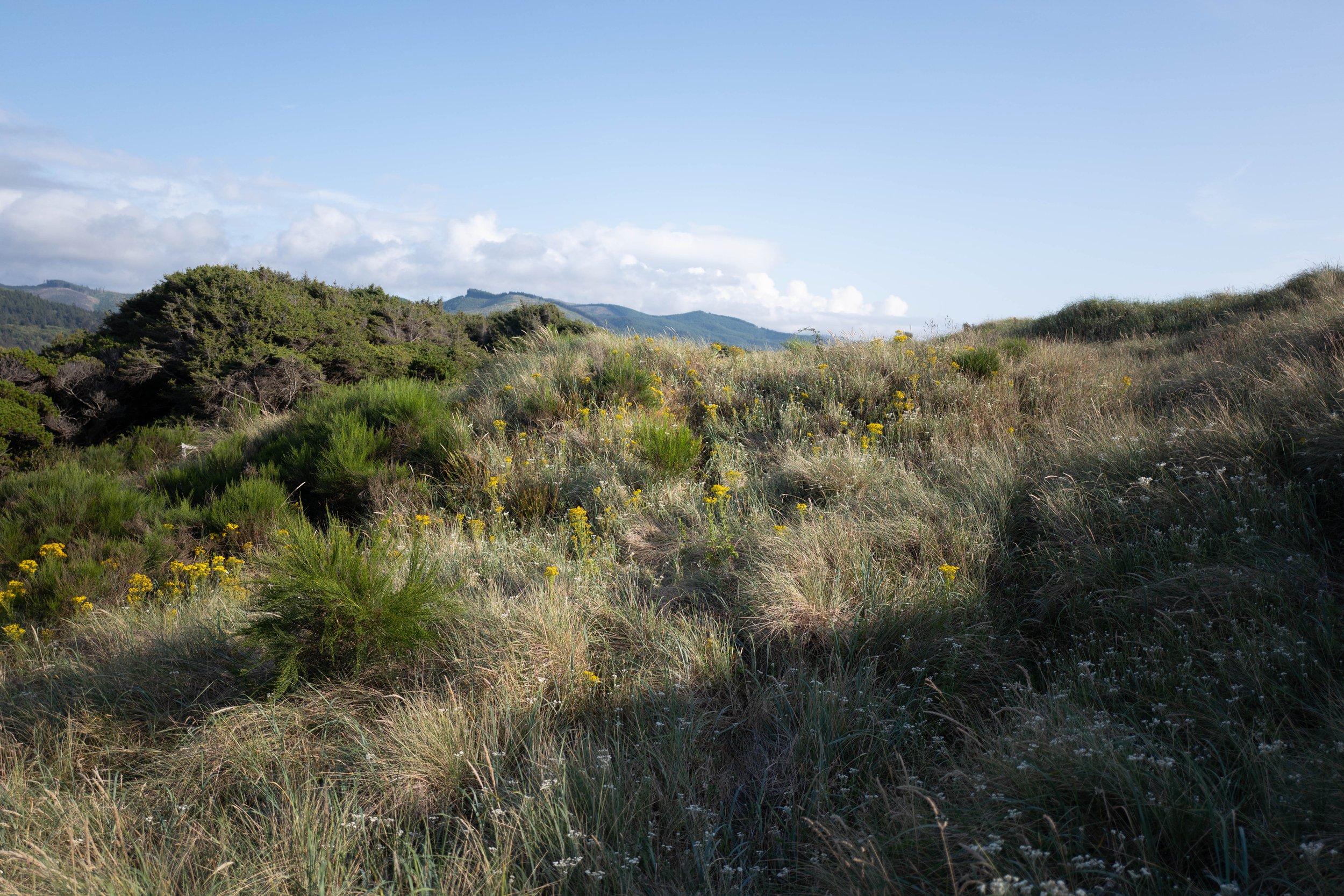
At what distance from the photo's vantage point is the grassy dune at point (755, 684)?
1903mm

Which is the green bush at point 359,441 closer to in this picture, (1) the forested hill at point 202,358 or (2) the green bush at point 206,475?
(2) the green bush at point 206,475

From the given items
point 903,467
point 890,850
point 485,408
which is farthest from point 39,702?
point 903,467

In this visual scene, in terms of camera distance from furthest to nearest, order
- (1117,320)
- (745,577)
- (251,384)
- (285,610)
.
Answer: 1. (1117,320)
2. (251,384)
3. (745,577)
4. (285,610)

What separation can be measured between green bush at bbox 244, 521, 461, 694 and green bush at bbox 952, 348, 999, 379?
6593 mm

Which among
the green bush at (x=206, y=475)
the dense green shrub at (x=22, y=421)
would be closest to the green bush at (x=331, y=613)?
the green bush at (x=206, y=475)

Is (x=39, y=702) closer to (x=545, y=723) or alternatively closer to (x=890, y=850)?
(x=545, y=723)

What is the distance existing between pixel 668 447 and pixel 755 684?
3.16 m

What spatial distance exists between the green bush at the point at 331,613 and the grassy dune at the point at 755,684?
17 millimetres

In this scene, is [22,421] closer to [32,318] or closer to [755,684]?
[755,684]

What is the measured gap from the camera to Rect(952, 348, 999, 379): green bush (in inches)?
294

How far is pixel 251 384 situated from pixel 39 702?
35.8 feet

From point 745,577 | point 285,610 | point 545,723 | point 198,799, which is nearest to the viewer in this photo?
point 198,799

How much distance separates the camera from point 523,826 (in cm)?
215

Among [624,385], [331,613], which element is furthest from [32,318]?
[331,613]
